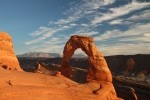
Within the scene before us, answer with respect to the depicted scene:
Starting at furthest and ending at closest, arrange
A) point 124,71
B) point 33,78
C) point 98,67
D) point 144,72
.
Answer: point 124,71
point 144,72
point 98,67
point 33,78

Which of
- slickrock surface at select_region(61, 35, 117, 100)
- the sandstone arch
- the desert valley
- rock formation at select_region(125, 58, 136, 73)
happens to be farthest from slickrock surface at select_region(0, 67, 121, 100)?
rock formation at select_region(125, 58, 136, 73)

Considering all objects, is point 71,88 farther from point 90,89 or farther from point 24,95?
point 24,95

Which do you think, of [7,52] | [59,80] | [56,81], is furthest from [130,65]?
[56,81]

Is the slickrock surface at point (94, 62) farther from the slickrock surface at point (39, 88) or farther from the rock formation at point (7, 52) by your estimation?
the rock formation at point (7, 52)

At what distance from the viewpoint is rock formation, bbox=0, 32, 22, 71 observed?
22.5m

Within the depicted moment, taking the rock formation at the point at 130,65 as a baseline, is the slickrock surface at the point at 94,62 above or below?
above

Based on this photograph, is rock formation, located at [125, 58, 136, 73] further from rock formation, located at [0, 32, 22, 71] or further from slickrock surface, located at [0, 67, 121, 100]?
rock formation, located at [0, 32, 22, 71]

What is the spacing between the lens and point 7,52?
23.2 metres

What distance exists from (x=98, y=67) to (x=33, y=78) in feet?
25.1

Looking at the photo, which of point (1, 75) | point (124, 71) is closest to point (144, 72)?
point (124, 71)

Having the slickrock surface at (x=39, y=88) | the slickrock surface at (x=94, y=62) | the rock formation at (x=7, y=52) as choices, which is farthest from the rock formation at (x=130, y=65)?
the rock formation at (x=7, y=52)

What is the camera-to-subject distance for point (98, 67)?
996 inches

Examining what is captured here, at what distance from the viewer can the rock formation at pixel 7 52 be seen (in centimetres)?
2248

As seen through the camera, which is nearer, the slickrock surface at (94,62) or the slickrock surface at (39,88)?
the slickrock surface at (39,88)
